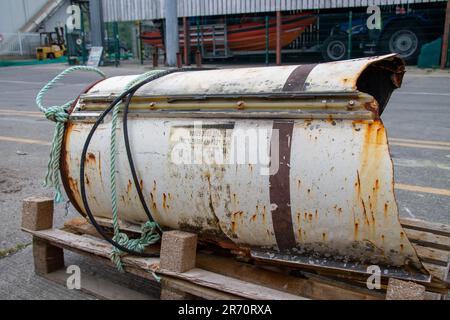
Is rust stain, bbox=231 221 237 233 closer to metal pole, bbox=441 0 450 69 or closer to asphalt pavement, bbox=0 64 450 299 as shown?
asphalt pavement, bbox=0 64 450 299

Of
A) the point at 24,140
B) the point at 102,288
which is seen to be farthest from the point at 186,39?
the point at 102,288

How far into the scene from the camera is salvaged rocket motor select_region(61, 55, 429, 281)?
1.96 meters

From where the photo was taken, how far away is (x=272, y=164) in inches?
82.0

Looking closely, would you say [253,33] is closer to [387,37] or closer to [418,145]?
[387,37]

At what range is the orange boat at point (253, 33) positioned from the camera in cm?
1986

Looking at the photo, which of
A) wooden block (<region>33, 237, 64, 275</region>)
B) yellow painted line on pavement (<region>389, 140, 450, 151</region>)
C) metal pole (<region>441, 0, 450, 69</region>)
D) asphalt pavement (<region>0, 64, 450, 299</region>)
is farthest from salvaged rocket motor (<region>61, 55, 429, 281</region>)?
metal pole (<region>441, 0, 450, 69</region>)

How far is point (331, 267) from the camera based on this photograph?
6.97 ft

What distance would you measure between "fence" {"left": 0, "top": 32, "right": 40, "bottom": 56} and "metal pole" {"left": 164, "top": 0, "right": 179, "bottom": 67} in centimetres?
1360

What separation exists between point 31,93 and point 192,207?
11660 mm

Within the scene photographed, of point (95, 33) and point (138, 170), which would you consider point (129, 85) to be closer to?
point (138, 170)

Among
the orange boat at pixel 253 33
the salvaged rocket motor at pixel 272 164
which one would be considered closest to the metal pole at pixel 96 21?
the orange boat at pixel 253 33

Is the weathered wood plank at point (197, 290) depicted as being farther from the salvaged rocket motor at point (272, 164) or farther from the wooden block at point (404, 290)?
the wooden block at point (404, 290)

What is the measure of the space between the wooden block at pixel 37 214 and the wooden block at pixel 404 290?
6.53 ft

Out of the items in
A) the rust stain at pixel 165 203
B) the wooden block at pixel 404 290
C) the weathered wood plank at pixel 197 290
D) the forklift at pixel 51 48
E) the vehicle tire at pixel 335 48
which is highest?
the forklift at pixel 51 48
